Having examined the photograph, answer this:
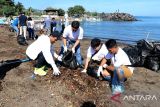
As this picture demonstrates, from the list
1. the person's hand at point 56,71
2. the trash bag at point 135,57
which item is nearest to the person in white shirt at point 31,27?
the trash bag at point 135,57

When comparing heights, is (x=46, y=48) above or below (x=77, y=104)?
above

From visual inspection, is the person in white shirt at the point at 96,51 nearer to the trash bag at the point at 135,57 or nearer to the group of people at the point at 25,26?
the trash bag at the point at 135,57

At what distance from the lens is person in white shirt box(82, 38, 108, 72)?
940 centimetres

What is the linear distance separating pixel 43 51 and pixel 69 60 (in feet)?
4.84

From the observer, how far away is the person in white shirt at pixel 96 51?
9398mm

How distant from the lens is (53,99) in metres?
7.81

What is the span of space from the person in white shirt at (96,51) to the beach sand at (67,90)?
0.58m

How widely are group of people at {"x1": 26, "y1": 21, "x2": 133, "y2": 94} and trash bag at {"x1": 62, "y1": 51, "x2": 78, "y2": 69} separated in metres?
0.12

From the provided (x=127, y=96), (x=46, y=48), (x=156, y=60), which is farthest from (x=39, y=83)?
(x=156, y=60)

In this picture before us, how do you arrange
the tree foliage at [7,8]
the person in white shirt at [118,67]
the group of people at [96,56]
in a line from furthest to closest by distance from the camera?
the tree foliage at [7,8], the group of people at [96,56], the person in white shirt at [118,67]

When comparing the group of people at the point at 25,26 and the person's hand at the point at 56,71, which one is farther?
the group of people at the point at 25,26

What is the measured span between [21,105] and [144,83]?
4112 millimetres

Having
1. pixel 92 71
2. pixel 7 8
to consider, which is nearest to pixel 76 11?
pixel 7 8

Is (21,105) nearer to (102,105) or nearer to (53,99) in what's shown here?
(53,99)
